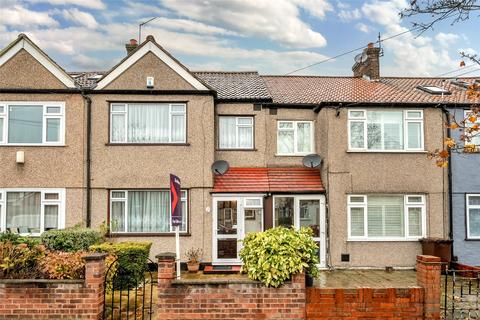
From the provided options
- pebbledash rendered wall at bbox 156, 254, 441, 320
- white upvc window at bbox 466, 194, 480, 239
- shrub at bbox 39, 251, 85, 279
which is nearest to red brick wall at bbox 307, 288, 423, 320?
pebbledash rendered wall at bbox 156, 254, 441, 320

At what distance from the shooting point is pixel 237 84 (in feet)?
52.1

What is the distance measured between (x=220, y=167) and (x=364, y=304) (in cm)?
725

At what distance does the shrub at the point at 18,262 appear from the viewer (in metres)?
7.61

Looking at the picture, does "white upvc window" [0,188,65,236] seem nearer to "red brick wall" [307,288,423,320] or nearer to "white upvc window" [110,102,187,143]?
"white upvc window" [110,102,187,143]

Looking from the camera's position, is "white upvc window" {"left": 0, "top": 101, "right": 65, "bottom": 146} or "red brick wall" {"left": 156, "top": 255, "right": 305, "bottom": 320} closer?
"red brick wall" {"left": 156, "top": 255, "right": 305, "bottom": 320}

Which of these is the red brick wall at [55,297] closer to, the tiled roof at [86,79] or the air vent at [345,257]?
the tiled roof at [86,79]

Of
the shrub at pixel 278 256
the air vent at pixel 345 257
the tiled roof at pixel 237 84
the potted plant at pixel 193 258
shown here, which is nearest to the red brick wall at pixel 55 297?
the shrub at pixel 278 256

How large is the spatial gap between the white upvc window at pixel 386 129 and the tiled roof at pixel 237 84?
3.10 m

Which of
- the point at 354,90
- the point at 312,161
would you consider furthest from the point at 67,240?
the point at 354,90

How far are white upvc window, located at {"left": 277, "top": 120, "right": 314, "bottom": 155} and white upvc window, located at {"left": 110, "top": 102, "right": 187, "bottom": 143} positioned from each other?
3.41 metres

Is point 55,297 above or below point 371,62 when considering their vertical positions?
below

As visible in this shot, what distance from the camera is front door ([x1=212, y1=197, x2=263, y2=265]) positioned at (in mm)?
13258

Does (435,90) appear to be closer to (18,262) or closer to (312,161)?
(312,161)

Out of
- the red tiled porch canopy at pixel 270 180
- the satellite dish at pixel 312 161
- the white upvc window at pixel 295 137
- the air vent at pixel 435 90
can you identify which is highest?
the air vent at pixel 435 90
